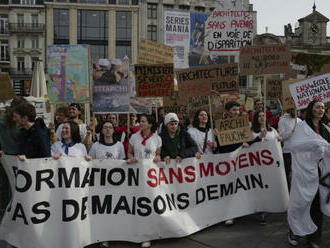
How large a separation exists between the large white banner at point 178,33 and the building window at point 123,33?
3764 centimetres

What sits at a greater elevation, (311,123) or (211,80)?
(211,80)

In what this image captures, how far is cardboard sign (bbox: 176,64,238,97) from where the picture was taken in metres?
6.83

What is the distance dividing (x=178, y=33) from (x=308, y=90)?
551cm

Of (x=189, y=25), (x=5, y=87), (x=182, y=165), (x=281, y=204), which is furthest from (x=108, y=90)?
(x=189, y=25)

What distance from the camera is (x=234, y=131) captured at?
19.6ft

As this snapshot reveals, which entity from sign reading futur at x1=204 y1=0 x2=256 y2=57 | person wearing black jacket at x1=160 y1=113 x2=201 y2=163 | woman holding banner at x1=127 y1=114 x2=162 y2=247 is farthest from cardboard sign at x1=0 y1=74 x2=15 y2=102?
sign reading futur at x1=204 y1=0 x2=256 y2=57

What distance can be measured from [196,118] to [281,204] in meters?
1.75

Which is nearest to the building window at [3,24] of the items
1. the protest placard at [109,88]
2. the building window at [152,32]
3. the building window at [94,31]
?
the building window at [94,31]

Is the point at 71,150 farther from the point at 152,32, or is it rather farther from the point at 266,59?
the point at 152,32

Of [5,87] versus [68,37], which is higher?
[68,37]

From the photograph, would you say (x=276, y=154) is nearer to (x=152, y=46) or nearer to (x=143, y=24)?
(x=152, y=46)

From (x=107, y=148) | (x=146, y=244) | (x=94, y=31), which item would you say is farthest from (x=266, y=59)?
(x=94, y=31)

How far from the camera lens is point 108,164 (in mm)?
5020

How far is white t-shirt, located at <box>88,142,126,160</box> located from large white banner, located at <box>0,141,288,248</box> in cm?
49
